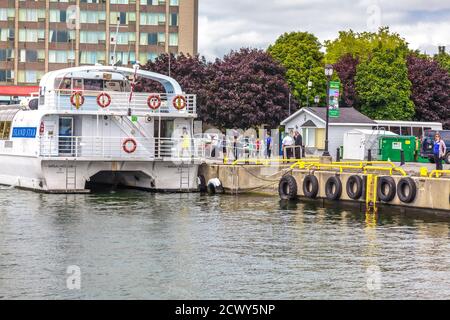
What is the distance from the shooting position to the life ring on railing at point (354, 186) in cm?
3619

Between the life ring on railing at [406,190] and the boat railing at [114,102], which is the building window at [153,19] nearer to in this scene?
the boat railing at [114,102]

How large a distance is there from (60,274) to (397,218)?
50.1 ft

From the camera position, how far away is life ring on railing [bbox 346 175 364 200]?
36188 millimetres

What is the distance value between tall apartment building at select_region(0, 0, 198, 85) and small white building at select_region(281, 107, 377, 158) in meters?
51.3

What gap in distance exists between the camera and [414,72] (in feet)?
286

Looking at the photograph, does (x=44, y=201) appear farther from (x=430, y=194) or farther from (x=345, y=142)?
(x=345, y=142)

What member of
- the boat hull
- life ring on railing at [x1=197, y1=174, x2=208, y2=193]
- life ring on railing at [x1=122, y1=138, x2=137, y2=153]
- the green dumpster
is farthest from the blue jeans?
the green dumpster

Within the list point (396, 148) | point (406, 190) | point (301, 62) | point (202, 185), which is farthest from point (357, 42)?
point (406, 190)

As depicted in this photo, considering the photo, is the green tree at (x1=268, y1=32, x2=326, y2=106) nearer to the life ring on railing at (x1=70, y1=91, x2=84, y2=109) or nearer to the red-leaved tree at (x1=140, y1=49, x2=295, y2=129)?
the red-leaved tree at (x1=140, y1=49, x2=295, y2=129)

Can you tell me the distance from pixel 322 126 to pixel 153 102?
23457 millimetres

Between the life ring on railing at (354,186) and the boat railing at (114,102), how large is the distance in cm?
1007

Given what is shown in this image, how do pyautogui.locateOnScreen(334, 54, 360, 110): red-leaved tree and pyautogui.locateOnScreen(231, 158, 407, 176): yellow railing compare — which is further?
pyautogui.locateOnScreen(334, 54, 360, 110): red-leaved tree

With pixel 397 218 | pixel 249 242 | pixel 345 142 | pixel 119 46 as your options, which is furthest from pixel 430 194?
pixel 119 46
